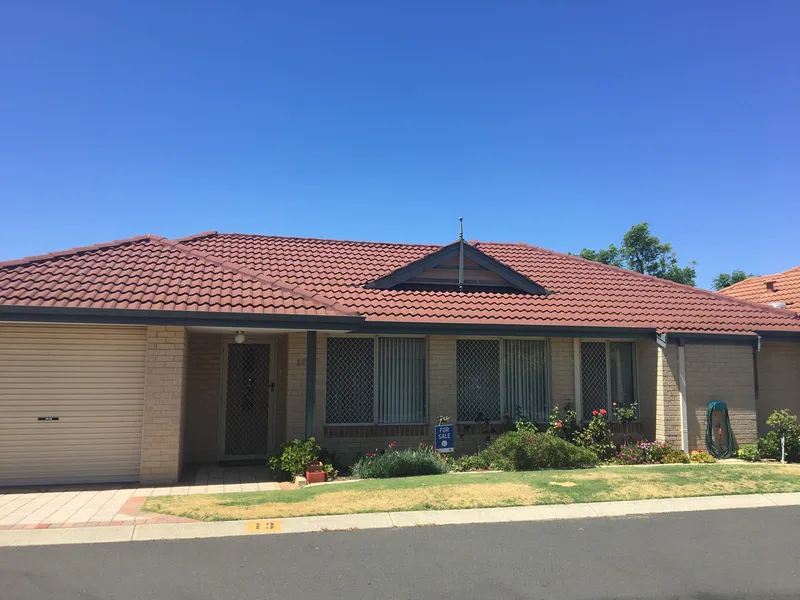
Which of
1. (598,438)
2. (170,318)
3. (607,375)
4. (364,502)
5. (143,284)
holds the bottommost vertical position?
(364,502)

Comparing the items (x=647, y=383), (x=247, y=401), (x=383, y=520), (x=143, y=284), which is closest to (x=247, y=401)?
(x=247, y=401)

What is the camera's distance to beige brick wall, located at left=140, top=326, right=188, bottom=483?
9.93 metres

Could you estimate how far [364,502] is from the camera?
A: 8141 millimetres

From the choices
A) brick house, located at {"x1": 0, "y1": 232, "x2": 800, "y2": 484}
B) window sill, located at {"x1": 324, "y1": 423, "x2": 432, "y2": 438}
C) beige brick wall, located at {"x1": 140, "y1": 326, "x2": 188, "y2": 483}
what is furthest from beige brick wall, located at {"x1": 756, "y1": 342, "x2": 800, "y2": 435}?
beige brick wall, located at {"x1": 140, "y1": 326, "x2": 188, "y2": 483}

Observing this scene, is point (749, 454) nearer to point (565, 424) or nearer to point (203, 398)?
point (565, 424)

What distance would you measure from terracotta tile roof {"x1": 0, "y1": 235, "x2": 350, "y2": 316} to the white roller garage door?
0.66 metres

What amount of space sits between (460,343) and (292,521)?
6258 mm

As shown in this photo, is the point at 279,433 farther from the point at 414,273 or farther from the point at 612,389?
the point at 612,389

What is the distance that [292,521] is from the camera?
737cm

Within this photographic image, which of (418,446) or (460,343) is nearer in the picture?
(418,446)

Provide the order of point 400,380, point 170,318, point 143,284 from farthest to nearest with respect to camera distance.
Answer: point 400,380, point 143,284, point 170,318

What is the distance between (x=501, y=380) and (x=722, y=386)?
15.1 feet

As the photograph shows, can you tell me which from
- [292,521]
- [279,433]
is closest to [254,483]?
[279,433]

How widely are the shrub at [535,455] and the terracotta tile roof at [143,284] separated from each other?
364 centimetres
